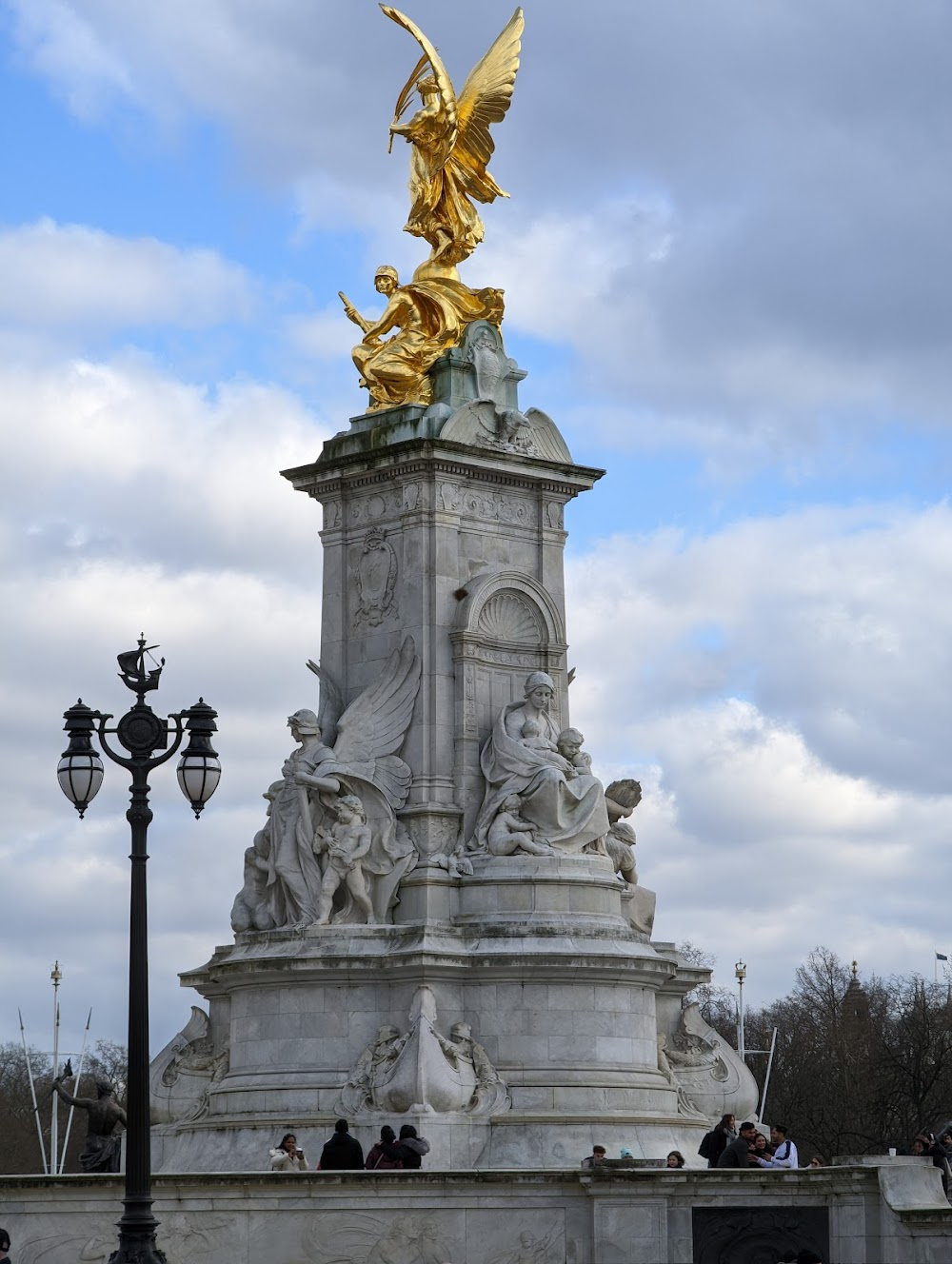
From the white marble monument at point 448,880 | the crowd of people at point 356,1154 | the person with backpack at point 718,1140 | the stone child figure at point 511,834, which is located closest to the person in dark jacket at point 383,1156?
the crowd of people at point 356,1154

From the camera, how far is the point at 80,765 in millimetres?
24609

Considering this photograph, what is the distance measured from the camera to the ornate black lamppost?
24203 millimetres

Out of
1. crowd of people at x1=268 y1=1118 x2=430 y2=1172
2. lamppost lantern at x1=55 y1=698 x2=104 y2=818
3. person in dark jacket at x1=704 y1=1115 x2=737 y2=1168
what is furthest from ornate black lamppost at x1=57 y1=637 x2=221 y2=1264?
person in dark jacket at x1=704 y1=1115 x2=737 y2=1168

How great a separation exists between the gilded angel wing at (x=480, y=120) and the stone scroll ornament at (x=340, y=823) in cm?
702

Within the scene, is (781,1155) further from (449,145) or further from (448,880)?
(449,145)

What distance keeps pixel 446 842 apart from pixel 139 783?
12398 mm

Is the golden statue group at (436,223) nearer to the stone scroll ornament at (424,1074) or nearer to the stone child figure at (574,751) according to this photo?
the stone child figure at (574,751)

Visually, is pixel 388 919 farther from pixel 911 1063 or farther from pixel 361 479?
pixel 911 1063

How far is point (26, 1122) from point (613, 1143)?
→ 53.9m

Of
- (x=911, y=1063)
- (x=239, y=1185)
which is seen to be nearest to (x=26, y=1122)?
(x=911, y=1063)

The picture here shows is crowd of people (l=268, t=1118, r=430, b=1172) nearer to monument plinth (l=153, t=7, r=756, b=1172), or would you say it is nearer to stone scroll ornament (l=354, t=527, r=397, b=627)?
monument plinth (l=153, t=7, r=756, b=1172)

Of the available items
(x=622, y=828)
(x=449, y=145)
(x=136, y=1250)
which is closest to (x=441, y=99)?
(x=449, y=145)

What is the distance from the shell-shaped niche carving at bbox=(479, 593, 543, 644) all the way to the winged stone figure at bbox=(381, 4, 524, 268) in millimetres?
5103

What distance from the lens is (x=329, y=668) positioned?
126 feet
